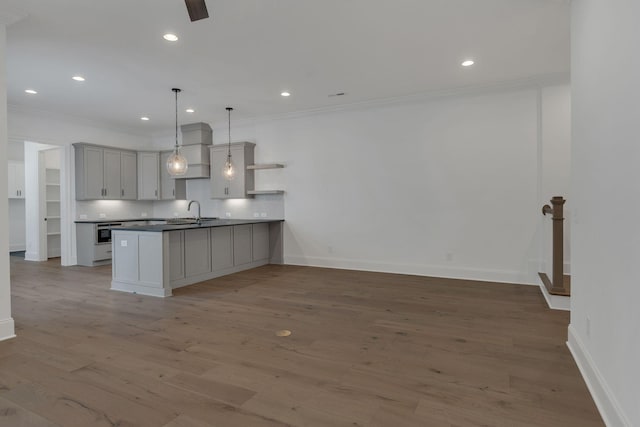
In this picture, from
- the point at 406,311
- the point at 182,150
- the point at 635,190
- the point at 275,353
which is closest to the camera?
the point at 635,190

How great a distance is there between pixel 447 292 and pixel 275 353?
2836 millimetres

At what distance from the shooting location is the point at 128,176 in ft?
26.7

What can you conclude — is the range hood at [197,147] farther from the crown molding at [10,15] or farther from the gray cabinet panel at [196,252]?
the crown molding at [10,15]

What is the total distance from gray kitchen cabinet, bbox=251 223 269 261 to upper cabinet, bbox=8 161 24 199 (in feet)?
23.7

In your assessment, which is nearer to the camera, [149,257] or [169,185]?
[149,257]

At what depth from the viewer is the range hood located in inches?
301

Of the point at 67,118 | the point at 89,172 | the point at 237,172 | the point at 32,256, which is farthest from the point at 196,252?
the point at 32,256

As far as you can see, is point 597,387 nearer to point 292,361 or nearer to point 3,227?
point 292,361

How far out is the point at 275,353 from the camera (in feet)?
9.30

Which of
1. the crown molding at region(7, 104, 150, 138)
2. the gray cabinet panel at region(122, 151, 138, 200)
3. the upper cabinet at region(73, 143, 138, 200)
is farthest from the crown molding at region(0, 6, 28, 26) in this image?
the gray cabinet panel at region(122, 151, 138, 200)

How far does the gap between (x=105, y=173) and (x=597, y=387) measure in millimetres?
8639

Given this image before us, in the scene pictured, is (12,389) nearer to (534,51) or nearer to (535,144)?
(534,51)

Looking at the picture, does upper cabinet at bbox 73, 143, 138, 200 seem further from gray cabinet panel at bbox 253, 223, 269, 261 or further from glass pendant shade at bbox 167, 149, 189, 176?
gray cabinet panel at bbox 253, 223, 269, 261

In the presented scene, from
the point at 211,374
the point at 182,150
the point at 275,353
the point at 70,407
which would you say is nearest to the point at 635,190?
the point at 275,353
